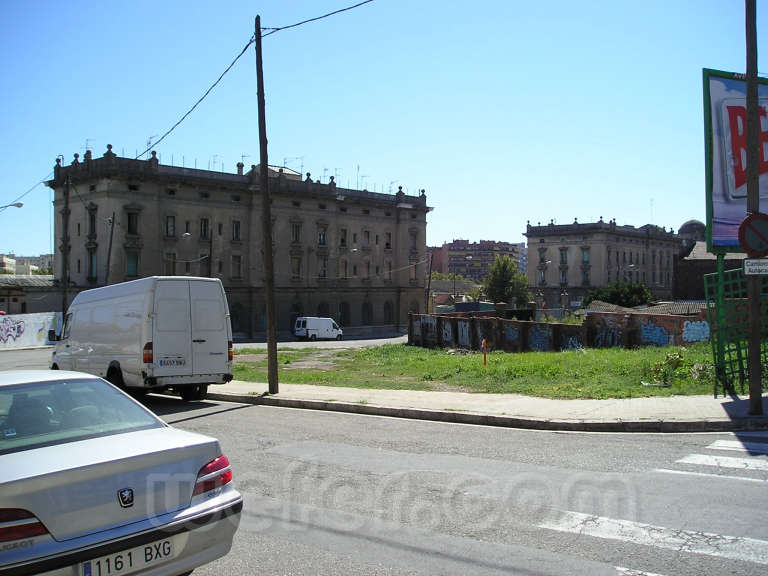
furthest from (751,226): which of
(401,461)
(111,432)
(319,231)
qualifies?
(319,231)

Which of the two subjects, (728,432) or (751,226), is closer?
(728,432)

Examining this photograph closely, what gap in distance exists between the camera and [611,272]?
357 feet

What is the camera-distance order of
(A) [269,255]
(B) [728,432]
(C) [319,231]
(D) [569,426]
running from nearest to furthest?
(B) [728,432], (D) [569,426], (A) [269,255], (C) [319,231]

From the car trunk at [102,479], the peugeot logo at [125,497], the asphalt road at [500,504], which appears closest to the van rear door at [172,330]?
the asphalt road at [500,504]

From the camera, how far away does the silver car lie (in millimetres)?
3801

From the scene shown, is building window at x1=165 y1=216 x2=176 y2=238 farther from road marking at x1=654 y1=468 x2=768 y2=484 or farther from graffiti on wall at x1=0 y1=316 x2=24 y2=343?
road marking at x1=654 y1=468 x2=768 y2=484

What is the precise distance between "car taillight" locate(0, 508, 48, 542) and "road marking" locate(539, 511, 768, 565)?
13.2 feet

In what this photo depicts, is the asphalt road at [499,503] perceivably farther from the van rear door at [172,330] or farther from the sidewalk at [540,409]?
the van rear door at [172,330]

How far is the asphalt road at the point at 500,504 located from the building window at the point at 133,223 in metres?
54.9

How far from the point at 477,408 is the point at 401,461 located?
446 cm

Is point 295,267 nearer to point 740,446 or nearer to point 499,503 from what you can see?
point 740,446

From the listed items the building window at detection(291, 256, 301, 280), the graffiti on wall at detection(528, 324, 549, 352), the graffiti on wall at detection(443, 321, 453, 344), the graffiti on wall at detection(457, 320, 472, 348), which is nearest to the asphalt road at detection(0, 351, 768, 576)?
the graffiti on wall at detection(528, 324, 549, 352)

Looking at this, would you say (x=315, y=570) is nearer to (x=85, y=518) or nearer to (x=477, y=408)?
(x=85, y=518)

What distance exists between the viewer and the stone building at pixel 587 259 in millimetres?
108625
